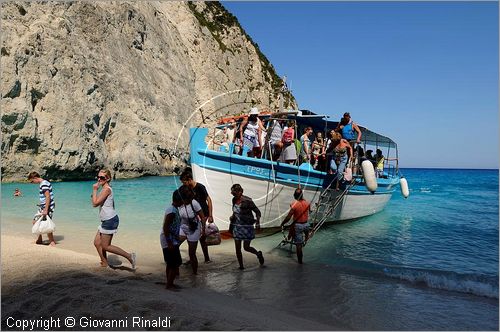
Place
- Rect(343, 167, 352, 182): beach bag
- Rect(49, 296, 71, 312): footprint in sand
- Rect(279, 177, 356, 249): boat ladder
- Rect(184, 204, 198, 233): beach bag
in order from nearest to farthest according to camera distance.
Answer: Rect(49, 296, 71, 312): footprint in sand → Rect(184, 204, 198, 233): beach bag → Rect(279, 177, 356, 249): boat ladder → Rect(343, 167, 352, 182): beach bag

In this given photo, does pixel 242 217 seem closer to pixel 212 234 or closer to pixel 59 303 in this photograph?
pixel 212 234

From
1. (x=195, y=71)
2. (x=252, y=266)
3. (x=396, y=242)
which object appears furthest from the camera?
(x=195, y=71)

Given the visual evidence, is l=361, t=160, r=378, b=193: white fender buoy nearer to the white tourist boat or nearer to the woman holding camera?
the white tourist boat

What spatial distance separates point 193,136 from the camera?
10461 mm

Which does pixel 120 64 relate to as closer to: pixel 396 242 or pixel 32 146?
pixel 32 146

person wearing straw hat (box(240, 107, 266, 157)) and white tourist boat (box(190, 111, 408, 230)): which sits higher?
person wearing straw hat (box(240, 107, 266, 157))

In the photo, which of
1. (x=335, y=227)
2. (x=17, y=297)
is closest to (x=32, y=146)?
(x=335, y=227)

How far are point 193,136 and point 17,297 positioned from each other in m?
6.27

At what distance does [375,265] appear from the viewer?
345 inches

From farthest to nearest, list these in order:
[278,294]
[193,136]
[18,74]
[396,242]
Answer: [18,74]
[396,242]
[193,136]
[278,294]

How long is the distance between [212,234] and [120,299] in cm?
358

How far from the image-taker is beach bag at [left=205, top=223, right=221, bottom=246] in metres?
8.05

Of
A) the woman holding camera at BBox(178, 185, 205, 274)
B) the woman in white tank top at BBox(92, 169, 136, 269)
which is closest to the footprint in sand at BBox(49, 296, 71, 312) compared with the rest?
the woman in white tank top at BBox(92, 169, 136, 269)

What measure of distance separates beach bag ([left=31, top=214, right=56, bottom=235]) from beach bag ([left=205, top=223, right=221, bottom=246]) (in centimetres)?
359
